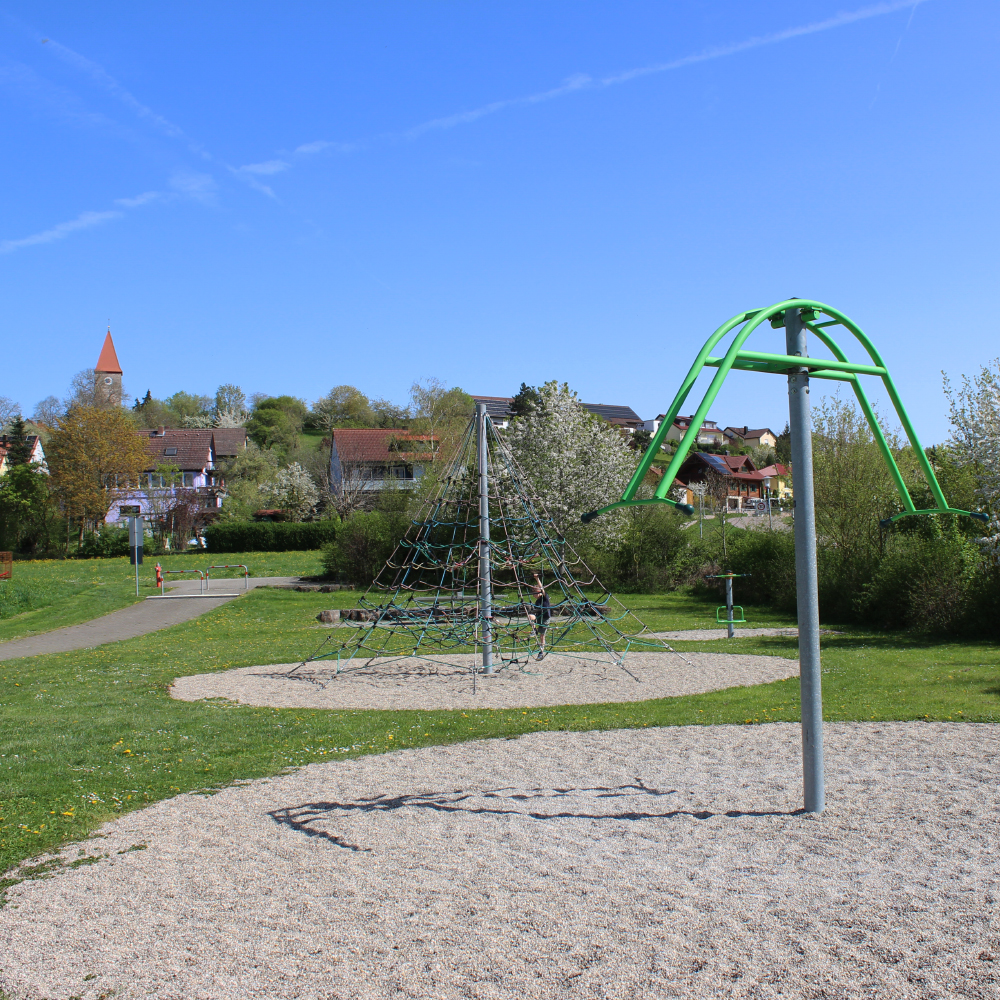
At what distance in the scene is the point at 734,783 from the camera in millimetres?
6195

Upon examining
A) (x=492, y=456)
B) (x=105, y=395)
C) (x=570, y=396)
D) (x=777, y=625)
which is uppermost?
(x=105, y=395)

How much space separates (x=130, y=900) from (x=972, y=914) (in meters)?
4.08

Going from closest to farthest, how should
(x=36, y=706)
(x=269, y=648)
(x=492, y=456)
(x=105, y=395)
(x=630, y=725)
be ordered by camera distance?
1. (x=630, y=725)
2. (x=36, y=706)
3. (x=269, y=648)
4. (x=492, y=456)
5. (x=105, y=395)

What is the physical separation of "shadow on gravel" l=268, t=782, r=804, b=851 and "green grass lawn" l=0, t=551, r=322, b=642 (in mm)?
16662

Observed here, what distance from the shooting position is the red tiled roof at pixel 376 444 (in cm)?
5572

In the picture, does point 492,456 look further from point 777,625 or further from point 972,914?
point 972,914

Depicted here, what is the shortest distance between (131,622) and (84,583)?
10.8 meters

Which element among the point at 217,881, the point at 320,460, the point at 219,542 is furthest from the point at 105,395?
the point at 217,881

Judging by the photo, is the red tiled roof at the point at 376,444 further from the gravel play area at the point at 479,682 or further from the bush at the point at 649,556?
the gravel play area at the point at 479,682

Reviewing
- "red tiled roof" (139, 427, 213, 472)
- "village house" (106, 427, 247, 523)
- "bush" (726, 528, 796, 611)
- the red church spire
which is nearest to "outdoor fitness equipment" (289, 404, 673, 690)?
"bush" (726, 528, 796, 611)

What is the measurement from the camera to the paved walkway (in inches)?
691

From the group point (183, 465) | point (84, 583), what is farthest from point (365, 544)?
point (183, 465)

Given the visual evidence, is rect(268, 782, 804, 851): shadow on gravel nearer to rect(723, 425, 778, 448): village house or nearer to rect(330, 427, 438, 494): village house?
rect(330, 427, 438, 494): village house

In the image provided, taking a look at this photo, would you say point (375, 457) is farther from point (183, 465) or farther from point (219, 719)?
point (219, 719)
